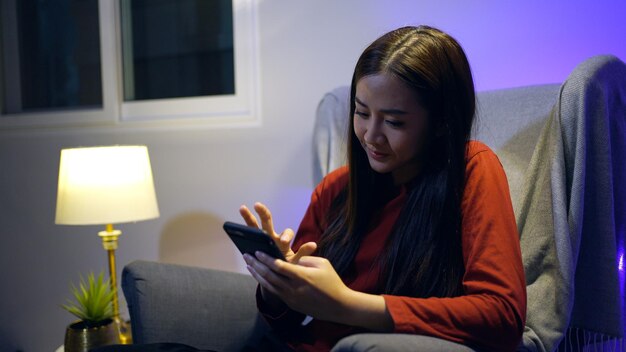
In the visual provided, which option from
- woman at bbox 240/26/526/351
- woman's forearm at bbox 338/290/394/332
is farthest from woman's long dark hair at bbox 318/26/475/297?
woman's forearm at bbox 338/290/394/332

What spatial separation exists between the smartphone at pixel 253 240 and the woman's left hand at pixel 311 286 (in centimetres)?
1

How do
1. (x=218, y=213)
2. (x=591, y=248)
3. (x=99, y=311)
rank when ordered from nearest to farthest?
(x=591, y=248), (x=99, y=311), (x=218, y=213)

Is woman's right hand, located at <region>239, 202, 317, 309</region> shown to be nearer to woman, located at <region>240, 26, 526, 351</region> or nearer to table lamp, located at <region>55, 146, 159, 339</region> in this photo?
woman, located at <region>240, 26, 526, 351</region>

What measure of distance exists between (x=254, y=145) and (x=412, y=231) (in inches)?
43.4

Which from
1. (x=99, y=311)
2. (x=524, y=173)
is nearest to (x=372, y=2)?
(x=524, y=173)

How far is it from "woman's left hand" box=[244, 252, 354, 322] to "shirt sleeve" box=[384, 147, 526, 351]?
83 mm

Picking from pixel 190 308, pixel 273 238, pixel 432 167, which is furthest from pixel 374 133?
pixel 190 308

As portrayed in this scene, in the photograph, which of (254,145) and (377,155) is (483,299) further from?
(254,145)

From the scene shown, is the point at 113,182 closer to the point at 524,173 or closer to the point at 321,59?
the point at 321,59

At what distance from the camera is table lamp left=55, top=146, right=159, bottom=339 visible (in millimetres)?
1682

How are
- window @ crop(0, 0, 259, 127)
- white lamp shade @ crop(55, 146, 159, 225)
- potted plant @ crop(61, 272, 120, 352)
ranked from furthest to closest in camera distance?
window @ crop(0, 0, 259, 127) → white lamp shade @ crop(55, 146, 159, 225) → potted plant @ crop(61, 272, 120, 352)

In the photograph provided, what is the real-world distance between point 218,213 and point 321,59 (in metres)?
0.69

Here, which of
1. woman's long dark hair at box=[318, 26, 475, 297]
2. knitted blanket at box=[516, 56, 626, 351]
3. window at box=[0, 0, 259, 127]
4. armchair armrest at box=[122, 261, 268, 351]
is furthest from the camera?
window at box=[0, 0, 259, 127]

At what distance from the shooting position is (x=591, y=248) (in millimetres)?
1216
